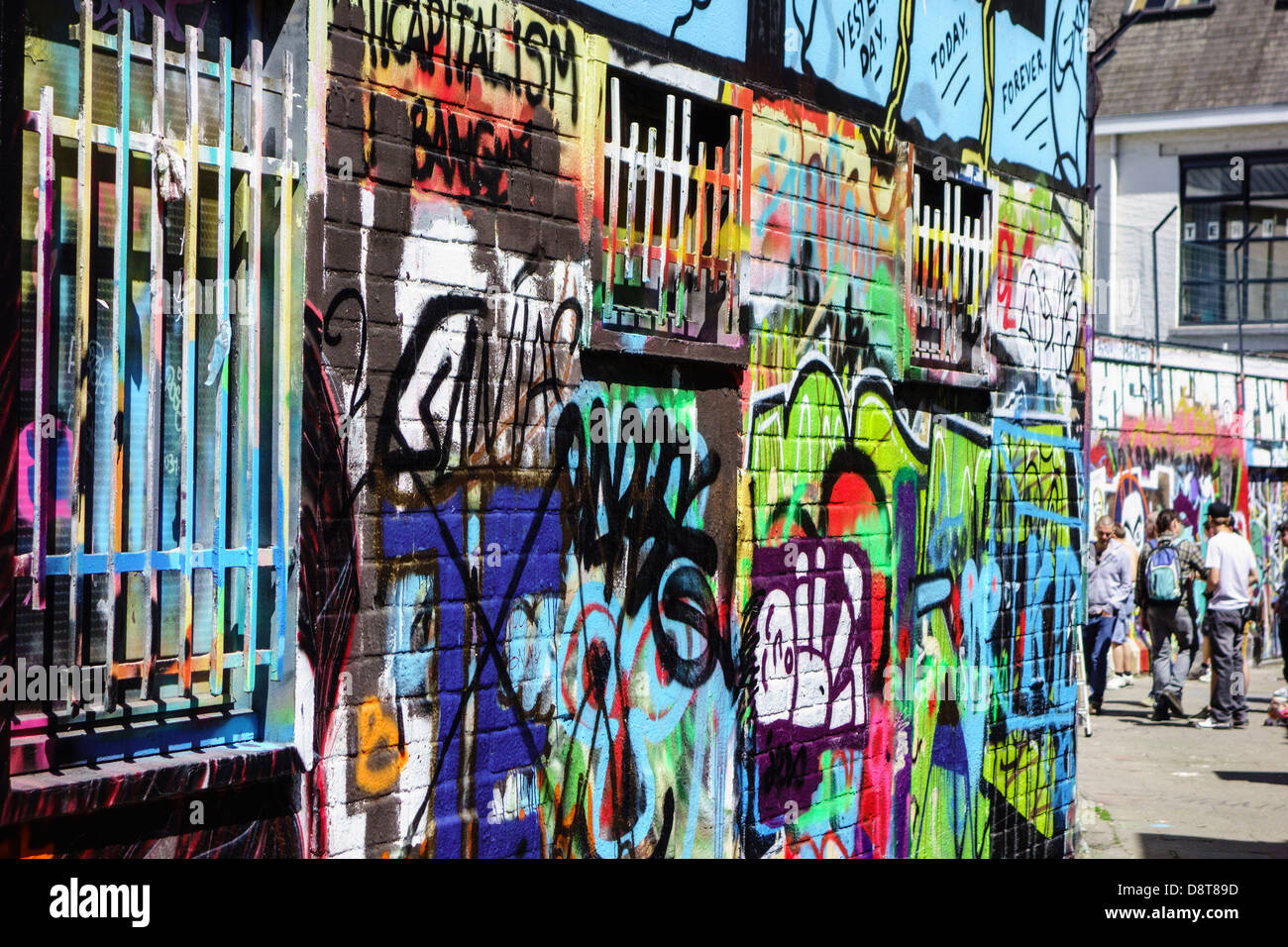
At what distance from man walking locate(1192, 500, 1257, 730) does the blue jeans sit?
908 mm

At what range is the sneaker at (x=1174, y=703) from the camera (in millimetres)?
14109

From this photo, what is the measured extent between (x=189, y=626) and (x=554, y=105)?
87.5 inches

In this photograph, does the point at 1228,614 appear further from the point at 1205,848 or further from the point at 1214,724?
the point at 1205,848

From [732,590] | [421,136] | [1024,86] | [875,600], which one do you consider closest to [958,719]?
[875,600]

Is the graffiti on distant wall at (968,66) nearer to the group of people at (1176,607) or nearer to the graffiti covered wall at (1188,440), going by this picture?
the group of people at (1176,607)

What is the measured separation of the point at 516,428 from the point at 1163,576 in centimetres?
1047

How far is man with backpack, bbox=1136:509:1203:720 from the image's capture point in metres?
14.0

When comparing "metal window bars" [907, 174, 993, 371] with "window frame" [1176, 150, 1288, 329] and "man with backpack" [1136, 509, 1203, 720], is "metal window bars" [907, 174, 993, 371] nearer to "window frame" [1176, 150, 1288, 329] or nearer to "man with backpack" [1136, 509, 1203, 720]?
"man with backpack" [1136, 509, 1203, 720]

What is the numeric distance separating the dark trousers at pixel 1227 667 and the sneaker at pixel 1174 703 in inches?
18.9

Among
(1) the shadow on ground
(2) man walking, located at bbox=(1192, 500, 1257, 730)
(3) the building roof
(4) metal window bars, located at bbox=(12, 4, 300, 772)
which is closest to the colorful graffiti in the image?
(1) the shadow on ground

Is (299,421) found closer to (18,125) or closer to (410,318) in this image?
(410,318)

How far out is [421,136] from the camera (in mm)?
4656

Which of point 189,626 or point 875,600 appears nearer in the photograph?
point 189,626

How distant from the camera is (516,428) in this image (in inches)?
197
